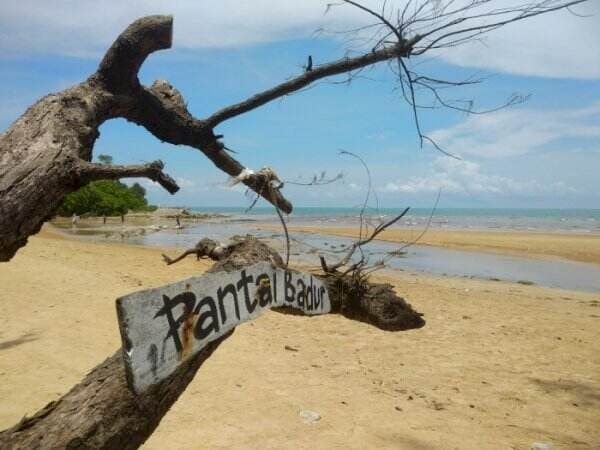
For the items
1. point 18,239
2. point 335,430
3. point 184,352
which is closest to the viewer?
point 184,352

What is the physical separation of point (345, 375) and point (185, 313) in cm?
439

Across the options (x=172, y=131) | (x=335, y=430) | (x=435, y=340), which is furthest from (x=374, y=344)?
(x=172, y=131)

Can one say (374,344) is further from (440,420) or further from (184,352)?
(184,352)

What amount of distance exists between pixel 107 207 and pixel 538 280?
138ft

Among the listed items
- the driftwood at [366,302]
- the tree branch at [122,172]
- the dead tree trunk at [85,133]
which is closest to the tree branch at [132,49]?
the dead tree trunk at [85,133]

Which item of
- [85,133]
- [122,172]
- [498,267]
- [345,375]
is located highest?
[85,133]

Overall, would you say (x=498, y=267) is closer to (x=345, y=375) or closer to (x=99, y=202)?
(x=345, y=375)

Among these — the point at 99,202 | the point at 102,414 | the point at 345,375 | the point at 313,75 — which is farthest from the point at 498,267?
the point at 99,202

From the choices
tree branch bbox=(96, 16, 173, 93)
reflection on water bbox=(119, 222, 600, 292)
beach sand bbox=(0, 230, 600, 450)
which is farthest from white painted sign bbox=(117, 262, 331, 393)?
reflection on water bbox=(119, 222, 600, 292)

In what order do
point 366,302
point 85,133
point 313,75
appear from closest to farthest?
point 85,133 → point 313,75 → point 366,302

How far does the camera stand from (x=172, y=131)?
8.67 feet

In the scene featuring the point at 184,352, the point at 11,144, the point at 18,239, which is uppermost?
the point at 11,144

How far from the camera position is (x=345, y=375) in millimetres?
5676

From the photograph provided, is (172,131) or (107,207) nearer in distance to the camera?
(172,131)
